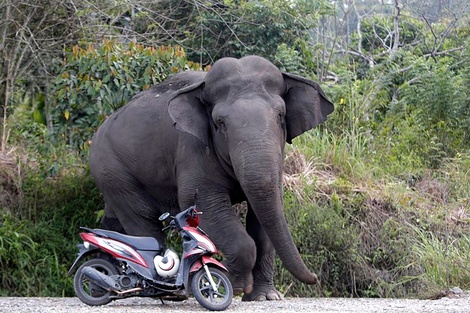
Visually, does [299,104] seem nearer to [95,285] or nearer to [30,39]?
[95,285]

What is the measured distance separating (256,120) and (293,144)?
5.24 meters

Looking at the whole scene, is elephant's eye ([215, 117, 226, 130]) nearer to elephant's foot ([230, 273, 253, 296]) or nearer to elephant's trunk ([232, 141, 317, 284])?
elephant's trunk ([232, 141, 317, 284])

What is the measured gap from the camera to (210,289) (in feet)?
27.6

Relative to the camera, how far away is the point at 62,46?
14281mm

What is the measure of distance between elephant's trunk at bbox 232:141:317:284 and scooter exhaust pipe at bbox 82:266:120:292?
141 centimetres

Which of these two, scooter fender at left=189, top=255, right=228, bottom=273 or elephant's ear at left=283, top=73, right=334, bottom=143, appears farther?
elephant's ear at left=283, top=73, right=334, bottom=143

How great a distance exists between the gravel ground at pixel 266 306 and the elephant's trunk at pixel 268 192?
46 cm

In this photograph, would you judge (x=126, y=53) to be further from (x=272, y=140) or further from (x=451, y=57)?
(x=451, y=57)

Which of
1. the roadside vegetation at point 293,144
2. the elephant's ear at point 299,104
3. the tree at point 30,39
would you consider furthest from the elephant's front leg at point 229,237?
the tree at point 30,39

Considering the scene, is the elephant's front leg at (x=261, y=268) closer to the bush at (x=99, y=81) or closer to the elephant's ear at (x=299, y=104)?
the elephant's ear at (x=299, y=104)

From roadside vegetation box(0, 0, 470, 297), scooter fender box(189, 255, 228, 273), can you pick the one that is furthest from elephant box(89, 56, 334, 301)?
roadside vegetation box(0, 0, 470, 297)

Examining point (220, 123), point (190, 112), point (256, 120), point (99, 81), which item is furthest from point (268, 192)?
point (99, 81)

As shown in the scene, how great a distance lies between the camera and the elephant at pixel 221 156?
8984 mm

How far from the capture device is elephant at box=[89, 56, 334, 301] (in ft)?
29.5
